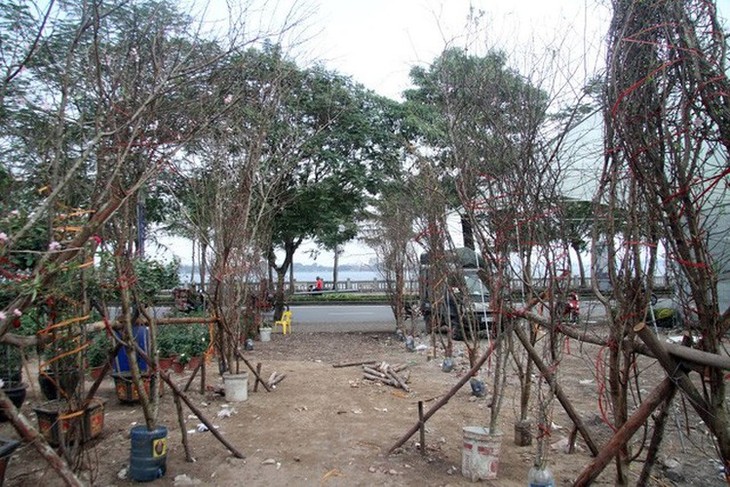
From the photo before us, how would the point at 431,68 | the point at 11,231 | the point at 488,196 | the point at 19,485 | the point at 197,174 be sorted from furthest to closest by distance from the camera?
1. the point at 197,174
2. the point at 431,68
3. the point at 488,196
4. the point at 19,485
5. the point at 11,231

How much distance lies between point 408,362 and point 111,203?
7254 millimetres

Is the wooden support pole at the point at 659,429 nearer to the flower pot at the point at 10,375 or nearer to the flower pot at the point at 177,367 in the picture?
the flower pot at the point at 10,375

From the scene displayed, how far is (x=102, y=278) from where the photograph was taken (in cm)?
415

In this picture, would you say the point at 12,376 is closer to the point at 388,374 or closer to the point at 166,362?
the point at 166,362

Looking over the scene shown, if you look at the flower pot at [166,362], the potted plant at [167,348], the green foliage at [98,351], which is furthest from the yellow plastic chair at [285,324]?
the green foliage at [98,351]

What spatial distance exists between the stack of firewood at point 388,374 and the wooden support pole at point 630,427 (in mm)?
4446

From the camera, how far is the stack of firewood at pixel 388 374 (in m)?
7.55

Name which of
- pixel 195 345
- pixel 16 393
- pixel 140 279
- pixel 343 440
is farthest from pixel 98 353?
pixel 343 440

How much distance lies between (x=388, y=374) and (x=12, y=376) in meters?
4.61

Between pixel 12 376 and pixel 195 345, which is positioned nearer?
pixel 12 376

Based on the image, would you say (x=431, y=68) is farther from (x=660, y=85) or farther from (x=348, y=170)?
(x=348, y=170)

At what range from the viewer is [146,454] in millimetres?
4094

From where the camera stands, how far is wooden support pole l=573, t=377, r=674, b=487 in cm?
264

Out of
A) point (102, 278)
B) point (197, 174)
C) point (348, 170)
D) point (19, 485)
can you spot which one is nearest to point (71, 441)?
point (19, 485)
